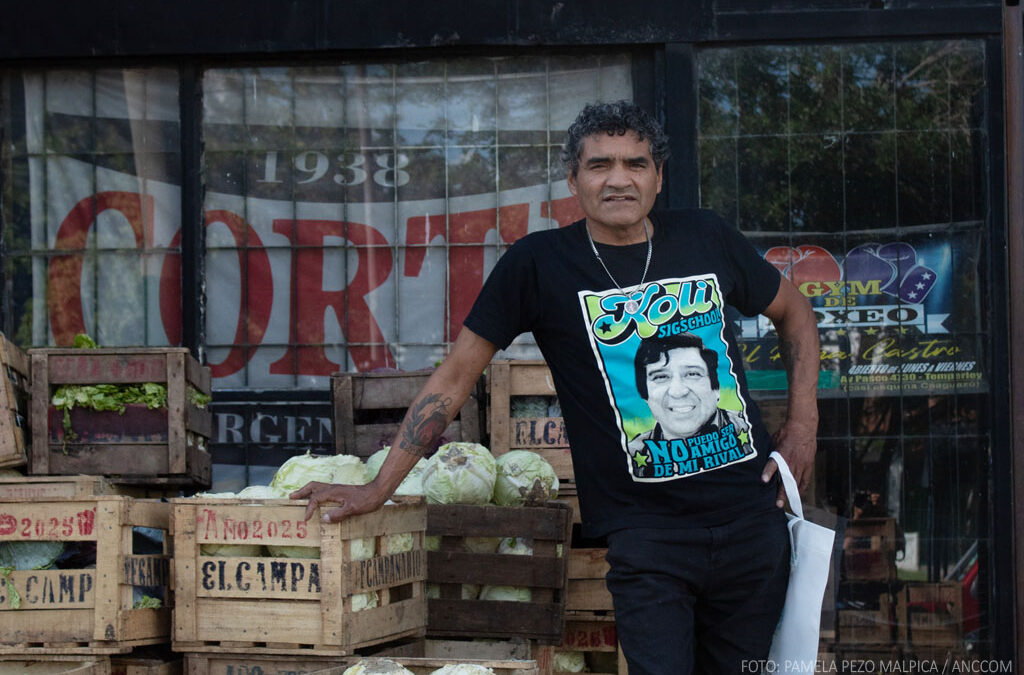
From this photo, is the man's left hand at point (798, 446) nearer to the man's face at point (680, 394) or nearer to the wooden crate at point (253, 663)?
the man's face at point (680, 394)

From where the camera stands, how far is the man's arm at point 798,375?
3.83 m

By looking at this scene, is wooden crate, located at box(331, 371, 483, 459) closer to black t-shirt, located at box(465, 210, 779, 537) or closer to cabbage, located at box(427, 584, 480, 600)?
cabbage, located at box(427, 584, 480, 600)

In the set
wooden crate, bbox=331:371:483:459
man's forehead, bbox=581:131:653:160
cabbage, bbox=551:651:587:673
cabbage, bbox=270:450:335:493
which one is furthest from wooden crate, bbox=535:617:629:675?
man's forehead, bbox=581:131:653:160

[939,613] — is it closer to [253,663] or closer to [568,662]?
[568,662]

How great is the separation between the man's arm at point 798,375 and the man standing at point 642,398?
1cm

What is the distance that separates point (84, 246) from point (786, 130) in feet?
13.3

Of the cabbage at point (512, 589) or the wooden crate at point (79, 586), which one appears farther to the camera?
the cabbage at point (512, 589)

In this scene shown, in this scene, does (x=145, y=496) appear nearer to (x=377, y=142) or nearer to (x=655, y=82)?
(x=377, y=142)

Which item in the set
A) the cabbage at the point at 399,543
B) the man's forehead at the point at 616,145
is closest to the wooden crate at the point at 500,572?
the cabbage at the point at 399,543

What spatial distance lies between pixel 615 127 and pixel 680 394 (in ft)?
2.88

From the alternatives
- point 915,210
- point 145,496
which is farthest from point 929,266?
point 145,496

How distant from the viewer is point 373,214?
6.67 metres

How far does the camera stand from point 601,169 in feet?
12.1

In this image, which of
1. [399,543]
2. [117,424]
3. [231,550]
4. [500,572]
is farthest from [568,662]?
[117,424]
